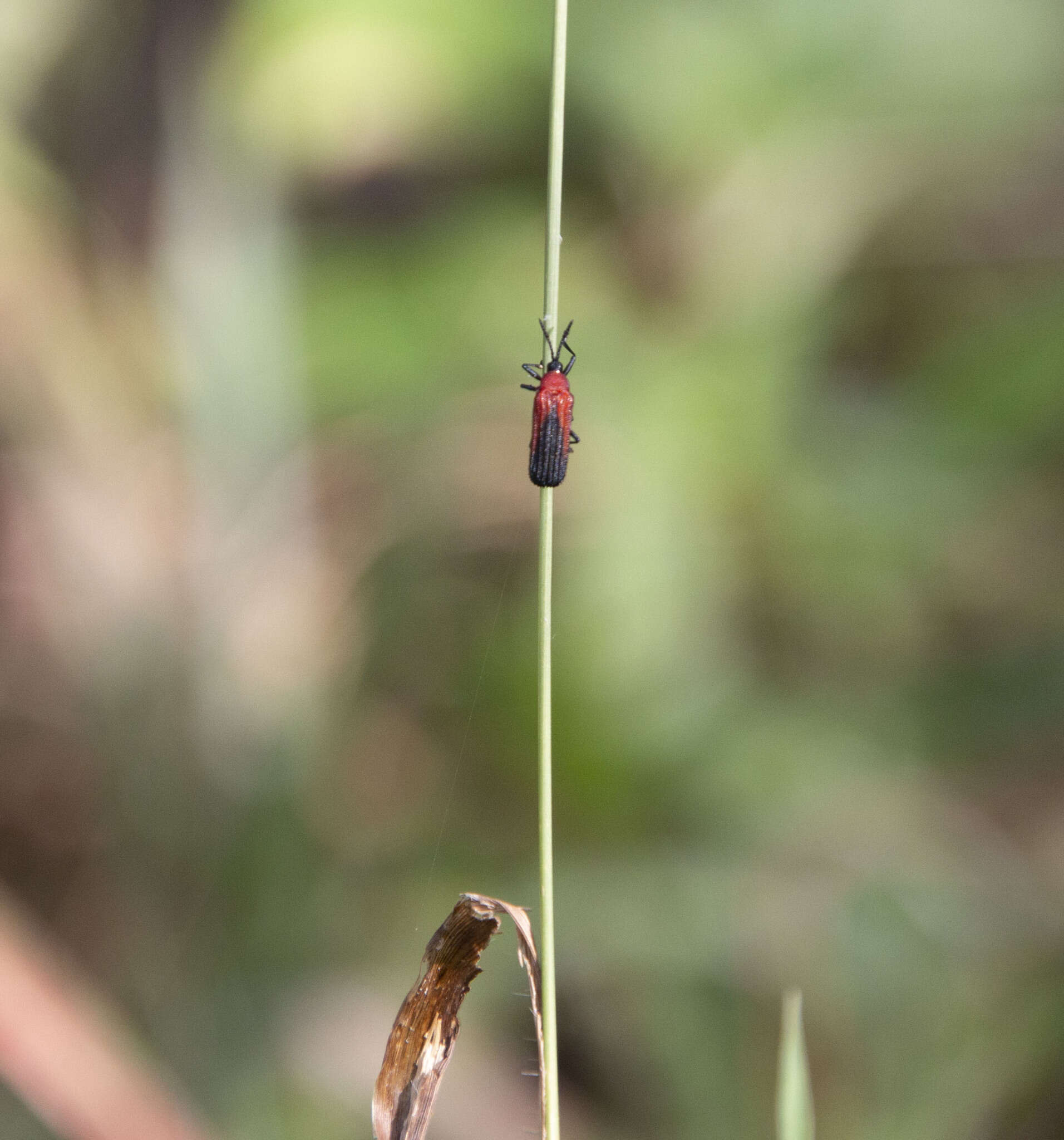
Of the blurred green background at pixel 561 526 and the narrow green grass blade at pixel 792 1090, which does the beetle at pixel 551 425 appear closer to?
the narrow green grass blade at pixel 792 1090

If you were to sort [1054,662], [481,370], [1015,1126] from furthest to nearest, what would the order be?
[481,370]
[1054,662]
[1015,1126]

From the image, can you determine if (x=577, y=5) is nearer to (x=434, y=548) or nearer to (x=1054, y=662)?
(x=434, y=548)

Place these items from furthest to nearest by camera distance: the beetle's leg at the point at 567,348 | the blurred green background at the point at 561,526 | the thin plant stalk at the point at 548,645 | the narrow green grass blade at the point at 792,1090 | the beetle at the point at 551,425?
1. the blurred green background at the point at 561,526
2. the beetle's leg at the point at 567,348
3. the beetle at the point at 551,425
4. the narrow green grass blade at the point at 792,1090
5. the thin plant stalk at the point at 548,645

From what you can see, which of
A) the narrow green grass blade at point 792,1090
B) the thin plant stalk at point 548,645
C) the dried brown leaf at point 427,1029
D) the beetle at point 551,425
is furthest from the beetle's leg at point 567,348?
the narrow green grass blade at point 792,1090

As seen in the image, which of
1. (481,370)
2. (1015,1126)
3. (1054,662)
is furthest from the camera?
(481,370)

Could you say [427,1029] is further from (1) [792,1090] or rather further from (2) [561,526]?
(2) [561,526]

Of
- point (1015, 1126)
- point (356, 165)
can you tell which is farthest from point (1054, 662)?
point (356, 165)

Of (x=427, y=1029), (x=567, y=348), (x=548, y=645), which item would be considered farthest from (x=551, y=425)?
(x=427, y=1029)
